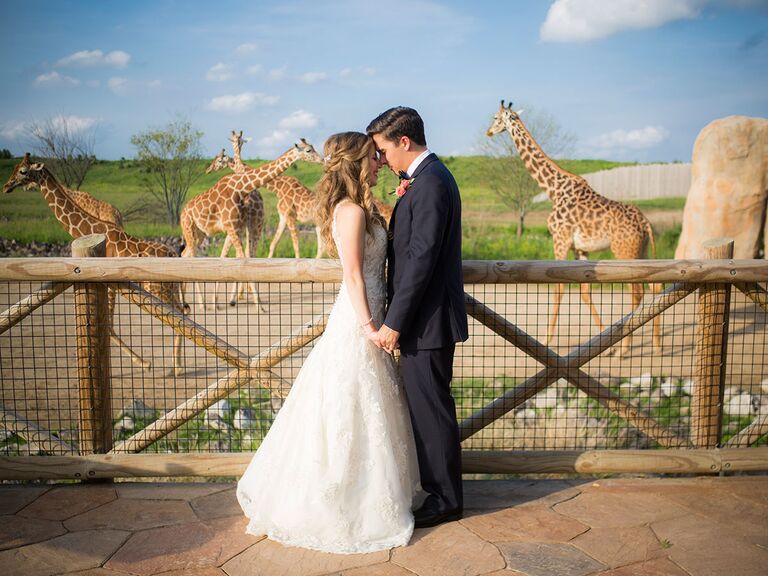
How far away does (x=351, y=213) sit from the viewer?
295cm

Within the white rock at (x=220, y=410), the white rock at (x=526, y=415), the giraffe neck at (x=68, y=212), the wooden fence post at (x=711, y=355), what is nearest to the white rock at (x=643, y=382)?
the white rock at (x=526, y=415)

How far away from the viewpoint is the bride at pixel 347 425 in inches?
116

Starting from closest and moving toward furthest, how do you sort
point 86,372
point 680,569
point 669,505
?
1. point 680,569
2. point 669,505
3. point 86,372

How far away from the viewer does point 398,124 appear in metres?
3.03

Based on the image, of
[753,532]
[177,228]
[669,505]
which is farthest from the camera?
[177,228]

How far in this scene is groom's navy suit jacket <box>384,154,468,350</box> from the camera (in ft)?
9.66

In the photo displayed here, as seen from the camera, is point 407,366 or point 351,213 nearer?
point 351,213

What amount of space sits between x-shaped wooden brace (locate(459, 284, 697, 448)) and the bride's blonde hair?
1.01m

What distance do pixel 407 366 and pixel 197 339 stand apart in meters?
1.25

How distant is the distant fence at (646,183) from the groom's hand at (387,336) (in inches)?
863

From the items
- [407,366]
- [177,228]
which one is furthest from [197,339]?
[177,228]

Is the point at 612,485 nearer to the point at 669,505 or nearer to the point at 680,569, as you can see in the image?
the point at 669,505

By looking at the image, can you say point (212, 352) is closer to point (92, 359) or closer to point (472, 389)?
point (92, 359)

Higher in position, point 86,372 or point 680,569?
point 86,372
